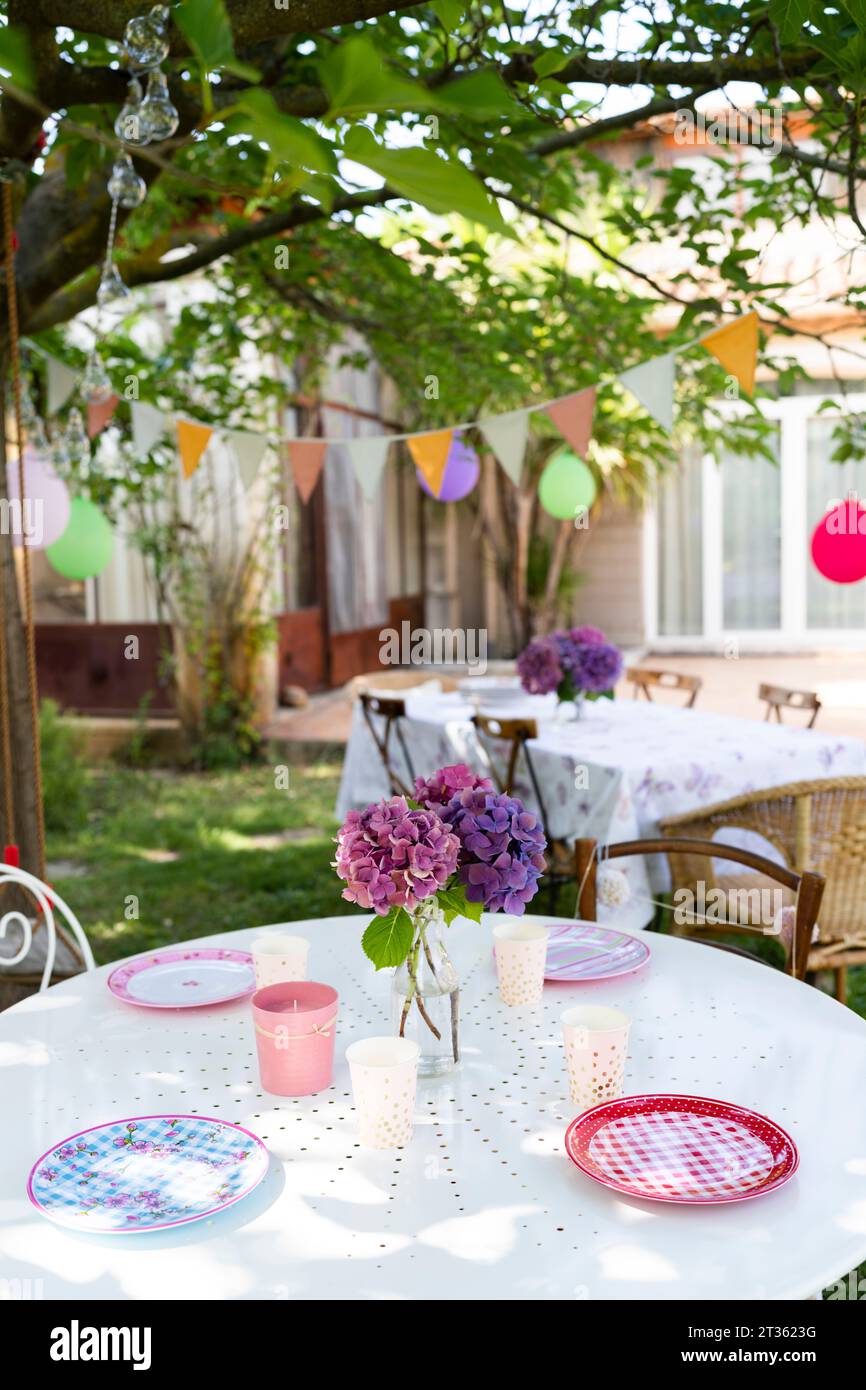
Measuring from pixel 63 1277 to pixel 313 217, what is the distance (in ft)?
9.63

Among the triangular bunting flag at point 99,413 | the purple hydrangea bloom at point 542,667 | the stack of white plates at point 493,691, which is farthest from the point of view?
the stack of white plates at point 493,691

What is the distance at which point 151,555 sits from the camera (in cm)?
736

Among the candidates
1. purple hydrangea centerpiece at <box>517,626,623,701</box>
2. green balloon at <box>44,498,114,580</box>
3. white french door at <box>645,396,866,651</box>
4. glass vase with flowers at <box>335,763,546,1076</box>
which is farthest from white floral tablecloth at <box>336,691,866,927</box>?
white french door at <box>645,396,866,651</box>

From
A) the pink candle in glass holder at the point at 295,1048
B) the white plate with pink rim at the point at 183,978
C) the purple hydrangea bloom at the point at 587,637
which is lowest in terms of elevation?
the white plate with pink rim at the point at 183,978

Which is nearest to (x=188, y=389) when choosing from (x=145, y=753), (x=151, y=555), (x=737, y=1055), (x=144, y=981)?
(x=151, y=555)

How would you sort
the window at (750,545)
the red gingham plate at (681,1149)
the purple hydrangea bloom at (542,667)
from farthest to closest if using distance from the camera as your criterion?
the window at (750,545), the purple hydrangea bloom at (542,667), the red gingham plate at (681,1149)

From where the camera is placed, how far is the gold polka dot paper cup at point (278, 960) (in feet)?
5.48

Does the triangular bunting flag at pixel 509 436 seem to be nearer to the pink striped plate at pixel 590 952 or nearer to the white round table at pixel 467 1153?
the pink striped plate at pixel 590 952

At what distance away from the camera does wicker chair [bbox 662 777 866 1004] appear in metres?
2.98

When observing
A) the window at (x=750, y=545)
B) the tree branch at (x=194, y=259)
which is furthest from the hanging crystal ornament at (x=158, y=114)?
the window at (x=750, y=545)

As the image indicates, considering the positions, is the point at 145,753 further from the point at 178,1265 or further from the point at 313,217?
the point at 178,1265

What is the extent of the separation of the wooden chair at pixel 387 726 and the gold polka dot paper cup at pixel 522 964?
2.81m

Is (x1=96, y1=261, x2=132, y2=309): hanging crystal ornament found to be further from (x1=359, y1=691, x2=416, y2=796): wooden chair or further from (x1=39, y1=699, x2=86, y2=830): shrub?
(x1=39, y1=699, x2=86, y2=830): shrub

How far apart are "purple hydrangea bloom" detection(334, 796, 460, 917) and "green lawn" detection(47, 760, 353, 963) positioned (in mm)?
2619
